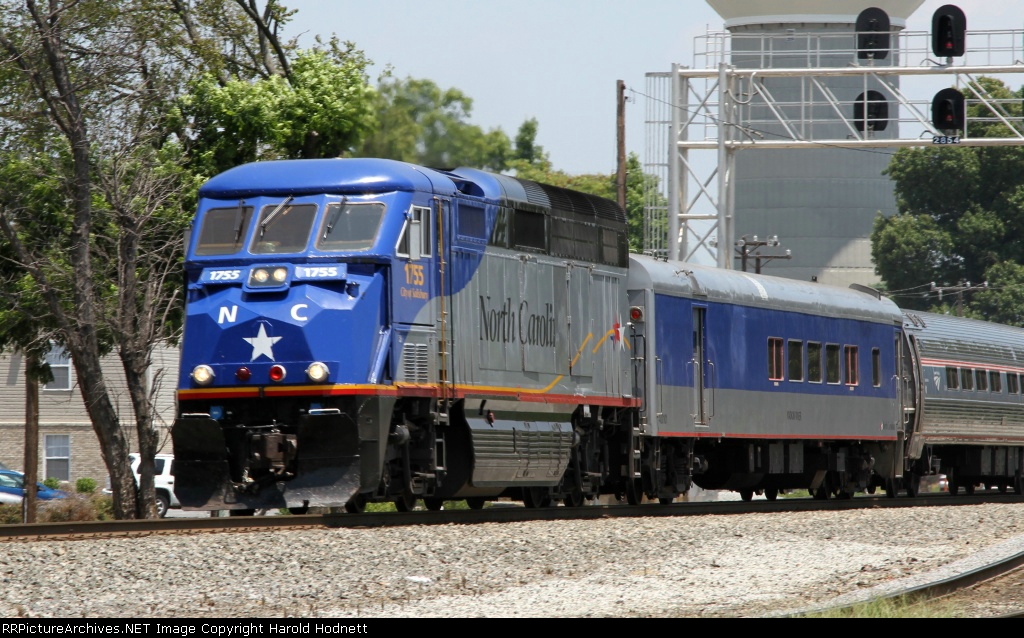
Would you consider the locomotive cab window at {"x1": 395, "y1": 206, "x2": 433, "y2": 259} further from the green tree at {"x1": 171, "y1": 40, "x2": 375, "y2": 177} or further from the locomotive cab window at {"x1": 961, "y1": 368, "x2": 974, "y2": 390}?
the locomotive cab window at {"x1": 961, "y1": 368, "x2": 974, "y2": 390}

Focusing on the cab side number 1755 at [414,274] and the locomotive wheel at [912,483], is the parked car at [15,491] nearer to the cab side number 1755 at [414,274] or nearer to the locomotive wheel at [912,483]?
the locomotive wheel at [912,483]

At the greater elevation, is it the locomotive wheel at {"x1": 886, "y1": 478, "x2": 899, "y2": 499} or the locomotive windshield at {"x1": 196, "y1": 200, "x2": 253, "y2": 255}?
the locomotive windshield at {"x1": 196, "y1": 200, "x2": 253, "y2": 255}

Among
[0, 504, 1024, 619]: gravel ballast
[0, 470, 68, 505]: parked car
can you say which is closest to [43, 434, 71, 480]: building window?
[0, 470, 68, 505]: parked car

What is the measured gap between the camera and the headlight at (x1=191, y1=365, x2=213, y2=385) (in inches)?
608

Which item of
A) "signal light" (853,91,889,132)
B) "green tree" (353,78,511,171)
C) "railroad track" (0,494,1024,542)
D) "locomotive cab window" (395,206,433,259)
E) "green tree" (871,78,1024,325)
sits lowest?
"railroad track" (0,494,1024,542)

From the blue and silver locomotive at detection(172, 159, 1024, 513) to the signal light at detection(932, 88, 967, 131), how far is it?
17.1 feet

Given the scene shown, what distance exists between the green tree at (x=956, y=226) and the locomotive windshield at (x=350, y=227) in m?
71.5

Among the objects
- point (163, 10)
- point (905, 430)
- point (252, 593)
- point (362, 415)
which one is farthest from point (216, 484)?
point (905, 430)

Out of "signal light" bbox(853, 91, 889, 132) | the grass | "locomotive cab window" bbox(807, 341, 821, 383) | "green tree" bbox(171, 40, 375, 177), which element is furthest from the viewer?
"signal light" bbox(853, 91, 889, 132)

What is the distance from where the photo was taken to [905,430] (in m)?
27.9

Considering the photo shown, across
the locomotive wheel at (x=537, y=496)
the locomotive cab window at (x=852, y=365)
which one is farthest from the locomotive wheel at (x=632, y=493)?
the locomotive cab window at (x=852, y=365)

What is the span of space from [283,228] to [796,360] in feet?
37.7

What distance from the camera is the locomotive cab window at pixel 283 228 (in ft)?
51.5
